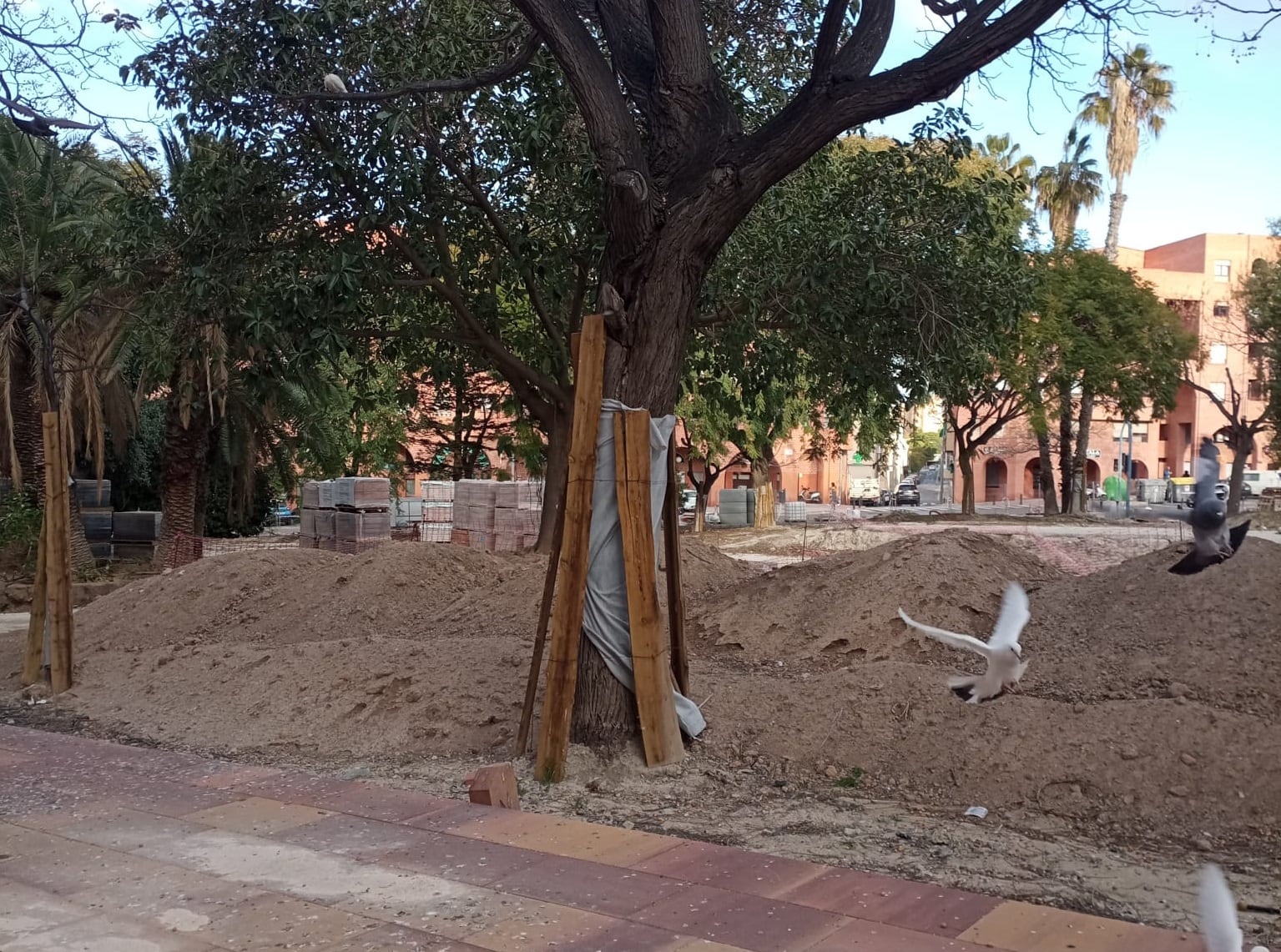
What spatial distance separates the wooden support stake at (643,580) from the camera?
673cm

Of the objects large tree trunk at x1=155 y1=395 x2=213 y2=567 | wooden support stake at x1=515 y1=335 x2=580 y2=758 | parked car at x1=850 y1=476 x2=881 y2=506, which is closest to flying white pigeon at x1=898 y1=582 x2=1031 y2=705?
wooden support stake at x1=515 y1=335 x2=580 y2=758

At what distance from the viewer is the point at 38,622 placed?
1027 centimetres

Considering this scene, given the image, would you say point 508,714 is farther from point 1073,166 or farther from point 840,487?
point 840,487

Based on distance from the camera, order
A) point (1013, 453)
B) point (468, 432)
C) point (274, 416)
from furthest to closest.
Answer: point (1013, 453)
point (468, 432)
point (274, 416)

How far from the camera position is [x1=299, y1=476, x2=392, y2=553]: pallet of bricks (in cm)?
1880

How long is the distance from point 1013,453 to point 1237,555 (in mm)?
51132

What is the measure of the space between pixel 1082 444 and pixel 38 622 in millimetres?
32272

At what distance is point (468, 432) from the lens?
3316 cm

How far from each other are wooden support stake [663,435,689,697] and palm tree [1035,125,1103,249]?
124ft

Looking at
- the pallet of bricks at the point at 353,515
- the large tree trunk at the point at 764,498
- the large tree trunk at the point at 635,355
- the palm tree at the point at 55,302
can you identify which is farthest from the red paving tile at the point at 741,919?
the large tree trunk at the point at 764,498

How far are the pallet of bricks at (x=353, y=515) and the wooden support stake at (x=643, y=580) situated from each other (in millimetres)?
12115

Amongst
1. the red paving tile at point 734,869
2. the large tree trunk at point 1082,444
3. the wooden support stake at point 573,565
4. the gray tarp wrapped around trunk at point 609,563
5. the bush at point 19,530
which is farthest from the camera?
the large tree trunk at point 1082,444

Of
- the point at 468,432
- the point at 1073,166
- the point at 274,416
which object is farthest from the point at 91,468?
the point at 1073,166

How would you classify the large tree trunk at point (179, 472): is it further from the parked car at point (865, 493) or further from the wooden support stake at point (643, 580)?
the parked car at point (865, 493)
